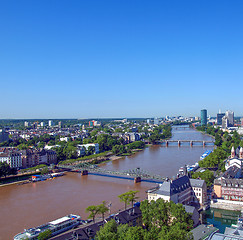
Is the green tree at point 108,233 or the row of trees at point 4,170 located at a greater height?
the green tree at point 108,233

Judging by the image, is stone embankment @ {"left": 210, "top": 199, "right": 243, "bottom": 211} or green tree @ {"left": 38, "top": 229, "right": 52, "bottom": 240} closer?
green tree @ {"left": 38, "top": 229, "right": 52, "bottom": 240}

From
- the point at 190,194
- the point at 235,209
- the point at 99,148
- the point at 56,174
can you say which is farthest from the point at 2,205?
the point at 99,148

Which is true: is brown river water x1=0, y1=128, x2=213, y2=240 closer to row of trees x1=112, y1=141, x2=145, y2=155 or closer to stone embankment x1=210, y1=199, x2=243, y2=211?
stone embankment x1=210, y1=199, x2=243, y2=211

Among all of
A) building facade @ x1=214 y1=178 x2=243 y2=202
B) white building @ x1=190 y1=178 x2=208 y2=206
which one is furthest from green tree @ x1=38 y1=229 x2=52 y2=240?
building facade @ x1=214 y1=178 x2=243 y2=202

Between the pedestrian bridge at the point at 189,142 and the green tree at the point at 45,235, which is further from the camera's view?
the pedestrian bridge at the point at 189,142

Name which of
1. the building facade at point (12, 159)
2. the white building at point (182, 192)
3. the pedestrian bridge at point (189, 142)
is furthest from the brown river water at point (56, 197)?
the pedestrian bridge at point (189, 142)

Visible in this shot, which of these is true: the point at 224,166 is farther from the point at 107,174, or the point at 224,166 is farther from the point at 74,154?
the point at 74,154

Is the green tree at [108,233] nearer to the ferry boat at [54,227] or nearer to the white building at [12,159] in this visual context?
the ferry boat at [54,227]
